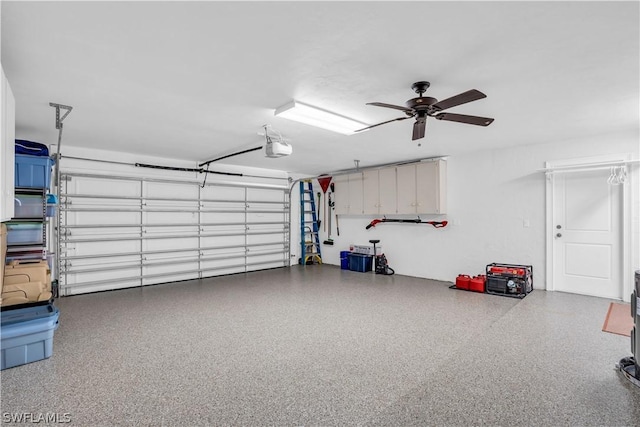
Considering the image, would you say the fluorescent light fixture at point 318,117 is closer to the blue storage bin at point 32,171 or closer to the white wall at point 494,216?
the blue storage bin at point 32,171

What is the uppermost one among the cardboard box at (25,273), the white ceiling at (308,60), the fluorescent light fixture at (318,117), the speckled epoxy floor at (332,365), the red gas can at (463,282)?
the white ceiling at (308,60)

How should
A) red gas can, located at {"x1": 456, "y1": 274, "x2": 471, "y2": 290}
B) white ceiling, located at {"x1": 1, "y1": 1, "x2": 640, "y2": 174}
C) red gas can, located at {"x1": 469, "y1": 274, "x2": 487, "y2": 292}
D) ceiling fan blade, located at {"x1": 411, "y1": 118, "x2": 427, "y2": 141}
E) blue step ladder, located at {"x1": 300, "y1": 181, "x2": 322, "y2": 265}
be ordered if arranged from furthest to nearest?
1. blue step ladder, located at {"x1": 300, "y1": 181, "x2": 322, "y2": 265}
2. red gas can, located at {"x1": 456, "y1": 274, "x2": 471, "y2": 290}
3. red gas can, located at {"x1": 469, "y1": 274, "x2": 487, "y2": 292}
4. ceiling fan blade, located at {"x1": 411, "y1": 118, "x2": 427, "y2": 141}
5. white ceiling, located at {"x1": 1, "y1": 1, "x2": 640, "y2": 174}

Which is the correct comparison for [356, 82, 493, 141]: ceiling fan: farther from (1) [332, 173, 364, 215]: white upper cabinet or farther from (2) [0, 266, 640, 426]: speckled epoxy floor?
(1) [332, 173, 364, 215]: white upper cabinet

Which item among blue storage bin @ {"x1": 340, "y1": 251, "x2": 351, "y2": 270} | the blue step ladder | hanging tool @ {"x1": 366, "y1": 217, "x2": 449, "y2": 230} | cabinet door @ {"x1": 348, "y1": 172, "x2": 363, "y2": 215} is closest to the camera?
hanging tool @ {"x1": 366, "y1": 217, "x2": 449, "y2": 230}

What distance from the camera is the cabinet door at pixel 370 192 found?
7289 mm

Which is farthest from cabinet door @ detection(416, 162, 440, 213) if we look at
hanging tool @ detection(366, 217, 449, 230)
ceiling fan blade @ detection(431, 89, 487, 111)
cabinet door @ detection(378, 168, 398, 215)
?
ceiling fan blade @ detection(431, 89, 487, 111)

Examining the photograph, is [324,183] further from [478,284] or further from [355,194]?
[478,284]

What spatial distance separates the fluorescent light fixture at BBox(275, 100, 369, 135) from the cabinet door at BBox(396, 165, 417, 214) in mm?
2809

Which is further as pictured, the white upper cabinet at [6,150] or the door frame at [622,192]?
the door frame at [622,192]

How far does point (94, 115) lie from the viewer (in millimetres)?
3754

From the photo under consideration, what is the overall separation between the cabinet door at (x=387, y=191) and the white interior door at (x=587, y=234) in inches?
111

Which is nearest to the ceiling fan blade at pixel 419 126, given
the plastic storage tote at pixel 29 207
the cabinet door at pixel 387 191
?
the cabinet door at pixel 387 191

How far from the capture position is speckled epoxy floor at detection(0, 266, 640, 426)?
217cm

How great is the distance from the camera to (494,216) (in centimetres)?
583
